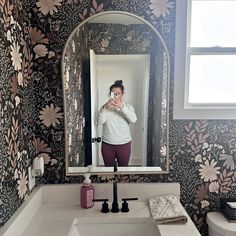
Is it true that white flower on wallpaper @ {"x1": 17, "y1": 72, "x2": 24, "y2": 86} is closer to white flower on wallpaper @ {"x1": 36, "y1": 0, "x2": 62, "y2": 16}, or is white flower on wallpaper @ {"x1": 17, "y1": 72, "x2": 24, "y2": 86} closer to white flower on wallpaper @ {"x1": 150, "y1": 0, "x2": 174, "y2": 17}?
white flower on wallpaper @ {"x1": 36, "y1": 0, "x2": 62, "y2": 16}

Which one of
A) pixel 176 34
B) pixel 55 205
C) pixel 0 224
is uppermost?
pixel 176 34

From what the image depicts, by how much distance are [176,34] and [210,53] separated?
0.26m

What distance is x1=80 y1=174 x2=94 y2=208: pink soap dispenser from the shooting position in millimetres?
1755

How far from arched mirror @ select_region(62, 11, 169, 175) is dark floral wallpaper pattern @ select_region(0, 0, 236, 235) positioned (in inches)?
1.9

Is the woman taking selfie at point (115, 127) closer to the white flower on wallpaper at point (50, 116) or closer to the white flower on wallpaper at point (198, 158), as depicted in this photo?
the white flower on wallpaper at point (50, 116)

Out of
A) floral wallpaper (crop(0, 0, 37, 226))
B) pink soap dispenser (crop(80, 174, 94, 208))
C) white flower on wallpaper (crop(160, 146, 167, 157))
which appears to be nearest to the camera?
floral wallpaper (crop(0, 0, 37, 226))

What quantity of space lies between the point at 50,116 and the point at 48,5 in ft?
2.13

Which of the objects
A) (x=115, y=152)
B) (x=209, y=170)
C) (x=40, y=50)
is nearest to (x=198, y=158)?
(x=209, y=170)

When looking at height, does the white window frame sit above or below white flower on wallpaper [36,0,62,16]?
below

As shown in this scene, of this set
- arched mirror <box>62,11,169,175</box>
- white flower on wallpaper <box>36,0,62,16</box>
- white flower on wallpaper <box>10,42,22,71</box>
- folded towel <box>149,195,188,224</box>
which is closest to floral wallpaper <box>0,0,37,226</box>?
white flower on wallpaper <box>10,42,22,71</box>

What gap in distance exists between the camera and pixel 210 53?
1912mm

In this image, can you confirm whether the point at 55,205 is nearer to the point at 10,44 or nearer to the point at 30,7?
the point at 10,44

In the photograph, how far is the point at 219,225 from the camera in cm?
171

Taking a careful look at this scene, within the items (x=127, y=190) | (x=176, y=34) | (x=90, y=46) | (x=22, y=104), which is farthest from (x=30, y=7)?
(x=127, y=190)
